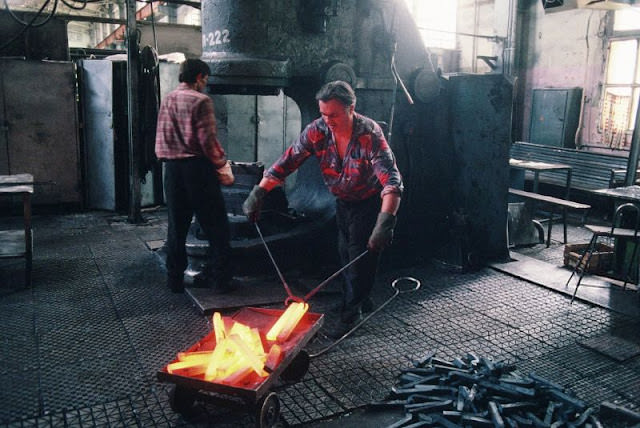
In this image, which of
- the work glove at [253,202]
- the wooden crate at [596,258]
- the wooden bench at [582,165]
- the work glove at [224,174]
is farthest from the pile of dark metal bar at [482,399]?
the wooden bench at [582,165]

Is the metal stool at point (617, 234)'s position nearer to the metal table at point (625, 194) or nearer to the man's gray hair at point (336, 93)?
the metal table at point (625, 194)

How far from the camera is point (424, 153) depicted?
620 cm

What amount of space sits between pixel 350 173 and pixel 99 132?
18.6 ft

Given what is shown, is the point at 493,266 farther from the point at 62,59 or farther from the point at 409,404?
the point at 62,59

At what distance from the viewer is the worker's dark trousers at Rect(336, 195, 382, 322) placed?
4.41 meters

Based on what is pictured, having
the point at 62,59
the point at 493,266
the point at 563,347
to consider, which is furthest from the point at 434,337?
the point at 62,59

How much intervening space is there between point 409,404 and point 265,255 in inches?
101

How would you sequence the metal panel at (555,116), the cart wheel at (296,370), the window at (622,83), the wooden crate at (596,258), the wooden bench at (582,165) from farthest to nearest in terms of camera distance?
the metal panel at (555,116) < the window at (622,83) < the wooden bench at (582,165) < the wooden crate at (596,258) < the cart wheel at (296,370)

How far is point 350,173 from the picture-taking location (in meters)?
4.30

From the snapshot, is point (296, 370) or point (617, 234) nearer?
point (296, 370)

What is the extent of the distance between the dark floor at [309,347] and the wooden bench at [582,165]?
365cm

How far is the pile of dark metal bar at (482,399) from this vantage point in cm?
313

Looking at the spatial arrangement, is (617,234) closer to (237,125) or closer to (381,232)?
(381,232)

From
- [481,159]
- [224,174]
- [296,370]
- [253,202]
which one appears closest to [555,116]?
[481,159]
